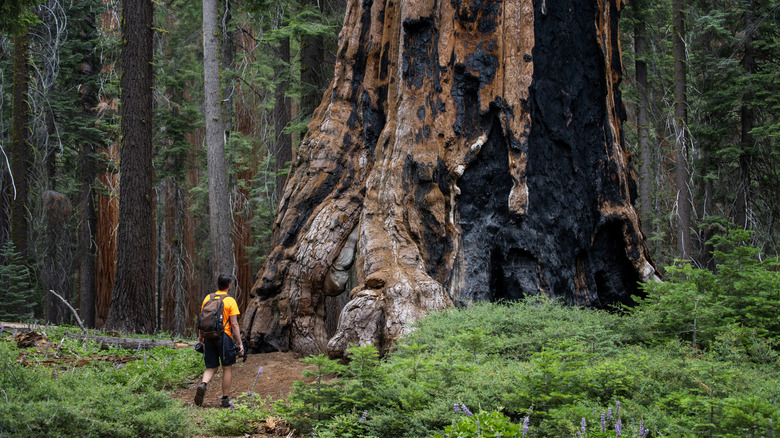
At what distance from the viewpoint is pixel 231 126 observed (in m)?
20.1

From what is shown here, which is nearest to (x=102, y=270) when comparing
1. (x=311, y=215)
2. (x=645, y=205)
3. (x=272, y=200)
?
(x=272, y=200)

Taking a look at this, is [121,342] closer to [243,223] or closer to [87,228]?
[87,228]

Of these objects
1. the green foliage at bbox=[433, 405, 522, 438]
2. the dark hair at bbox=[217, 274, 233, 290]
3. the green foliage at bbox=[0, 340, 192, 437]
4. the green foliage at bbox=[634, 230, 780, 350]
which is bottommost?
the green foliage at bbox=[0, 340, 192, 437]

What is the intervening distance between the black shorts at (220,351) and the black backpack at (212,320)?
0.12 metres

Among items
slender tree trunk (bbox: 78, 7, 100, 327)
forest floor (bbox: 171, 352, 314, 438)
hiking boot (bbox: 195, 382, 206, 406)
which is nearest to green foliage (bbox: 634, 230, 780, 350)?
forest floor (bbox: 171, 352, 314, 438)

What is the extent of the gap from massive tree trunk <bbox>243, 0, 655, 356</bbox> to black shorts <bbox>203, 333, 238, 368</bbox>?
1.31 m

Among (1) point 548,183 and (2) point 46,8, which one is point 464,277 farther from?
(2) point 46,8

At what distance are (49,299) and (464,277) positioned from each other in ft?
60.6

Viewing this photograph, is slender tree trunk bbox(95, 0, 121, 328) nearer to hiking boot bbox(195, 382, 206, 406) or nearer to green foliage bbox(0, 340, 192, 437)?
hiking boot bbox(195, 382, 206, 406)

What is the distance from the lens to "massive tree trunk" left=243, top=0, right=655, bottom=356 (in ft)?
29.0

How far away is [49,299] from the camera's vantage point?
20875 mm

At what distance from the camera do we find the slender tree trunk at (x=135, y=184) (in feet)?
41.9

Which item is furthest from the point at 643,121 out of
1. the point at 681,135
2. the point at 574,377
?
the point at 574,377

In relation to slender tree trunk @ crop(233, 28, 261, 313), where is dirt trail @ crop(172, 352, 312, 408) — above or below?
below
